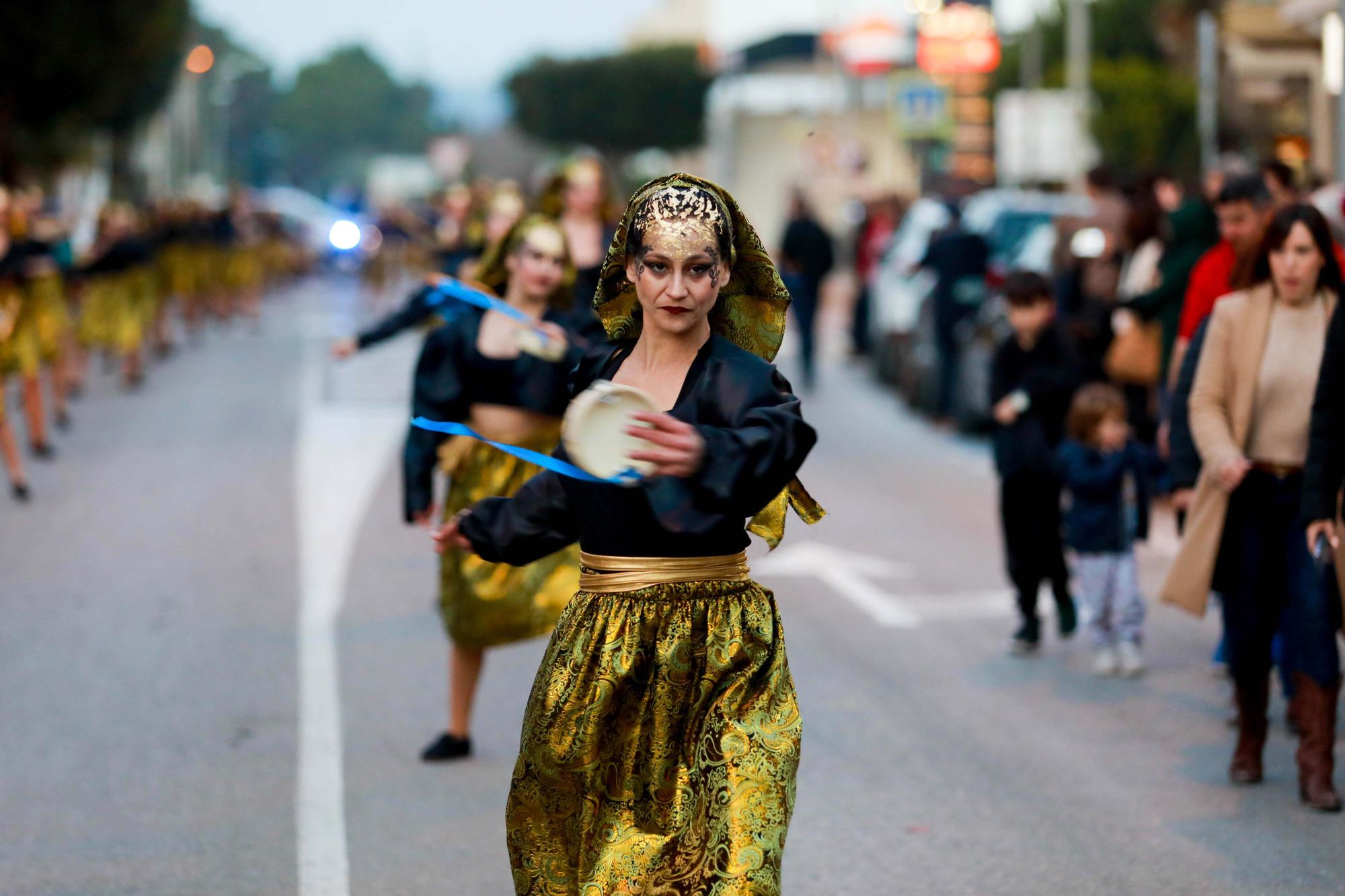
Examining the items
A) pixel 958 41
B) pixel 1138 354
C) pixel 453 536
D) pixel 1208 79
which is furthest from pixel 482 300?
pixel 958 41

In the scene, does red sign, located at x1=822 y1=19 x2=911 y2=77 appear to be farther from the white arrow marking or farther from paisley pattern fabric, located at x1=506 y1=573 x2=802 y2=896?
paisley pattern fabric, located at x1=506 y1=573 x2=802 y2=896

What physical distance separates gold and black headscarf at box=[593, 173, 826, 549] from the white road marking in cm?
196

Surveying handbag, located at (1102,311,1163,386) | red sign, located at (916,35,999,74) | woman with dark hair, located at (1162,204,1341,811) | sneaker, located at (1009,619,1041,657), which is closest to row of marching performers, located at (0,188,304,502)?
sneaker, located at (1009,619,1041,657)

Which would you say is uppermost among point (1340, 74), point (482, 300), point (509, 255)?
point (1340, 74)

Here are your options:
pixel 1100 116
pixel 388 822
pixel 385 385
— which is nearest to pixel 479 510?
pixel 388 822

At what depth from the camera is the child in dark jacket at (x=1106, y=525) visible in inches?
347

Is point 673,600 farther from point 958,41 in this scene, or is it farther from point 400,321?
point 958,41

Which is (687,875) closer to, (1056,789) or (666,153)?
(1056,789)

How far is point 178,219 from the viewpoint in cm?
2791

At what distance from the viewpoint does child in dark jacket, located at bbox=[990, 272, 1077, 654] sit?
916cm

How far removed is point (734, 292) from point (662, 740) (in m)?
0.98

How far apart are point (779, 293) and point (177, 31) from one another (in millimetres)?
45930

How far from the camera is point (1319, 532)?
652 centimetres

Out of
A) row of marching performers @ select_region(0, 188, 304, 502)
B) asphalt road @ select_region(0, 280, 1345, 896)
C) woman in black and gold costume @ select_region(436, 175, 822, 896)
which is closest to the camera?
woman in black and gold costume @ select_region(436, 175, 822, 896)
